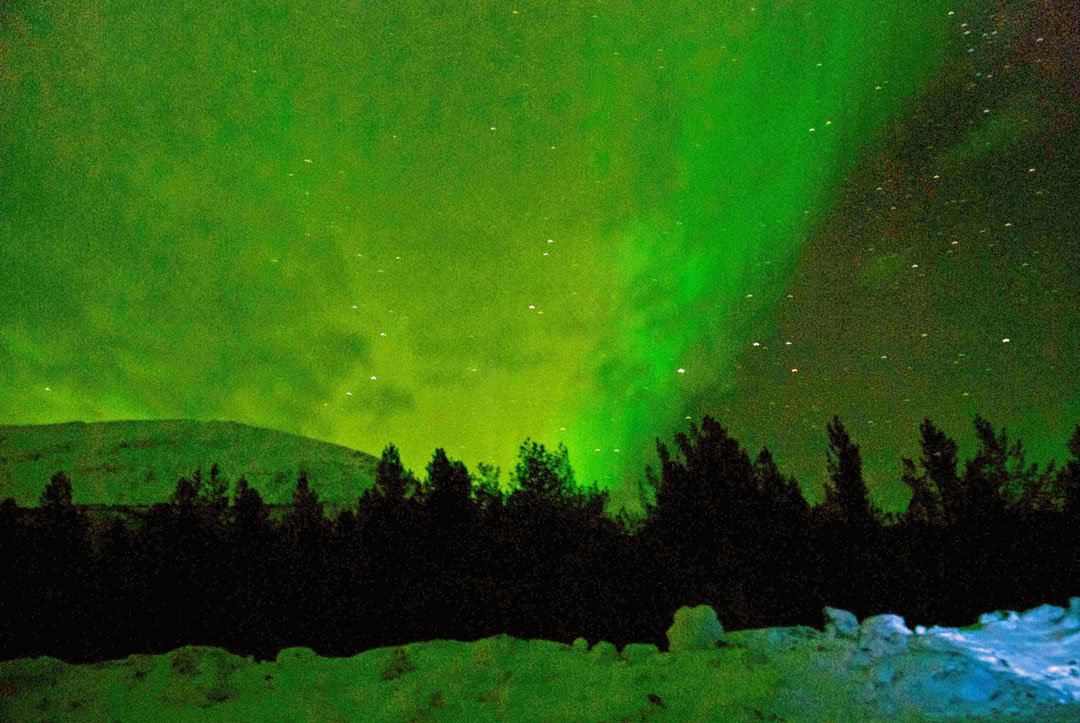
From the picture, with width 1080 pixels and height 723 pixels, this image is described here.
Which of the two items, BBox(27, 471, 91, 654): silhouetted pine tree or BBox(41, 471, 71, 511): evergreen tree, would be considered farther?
BBox(41, 471, 71, 511): evergreen tree

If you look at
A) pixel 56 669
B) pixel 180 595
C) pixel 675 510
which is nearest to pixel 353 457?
pixel 675 510

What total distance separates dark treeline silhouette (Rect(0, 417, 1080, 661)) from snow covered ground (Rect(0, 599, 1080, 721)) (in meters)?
5.50

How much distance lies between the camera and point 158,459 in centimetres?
6888

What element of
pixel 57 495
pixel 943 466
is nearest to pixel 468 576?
pixel 57 495

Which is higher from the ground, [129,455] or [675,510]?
[129,455]

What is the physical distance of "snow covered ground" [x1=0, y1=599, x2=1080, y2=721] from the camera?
4688mm

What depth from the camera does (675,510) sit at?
2544 cm

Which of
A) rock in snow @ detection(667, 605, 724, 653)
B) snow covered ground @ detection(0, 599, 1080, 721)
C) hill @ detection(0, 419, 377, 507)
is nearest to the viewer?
snow covered ground @ detection(0, 599, 1080, 721)

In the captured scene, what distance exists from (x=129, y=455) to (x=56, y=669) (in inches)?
3039

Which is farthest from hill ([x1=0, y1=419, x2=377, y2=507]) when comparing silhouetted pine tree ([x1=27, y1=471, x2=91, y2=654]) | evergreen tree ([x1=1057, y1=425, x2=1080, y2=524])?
evergreen tree ([x1=1057, y1=425, x2=1080, y2=524])

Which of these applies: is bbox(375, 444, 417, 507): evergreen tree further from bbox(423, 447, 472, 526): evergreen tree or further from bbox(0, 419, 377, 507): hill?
bbox(0, 419, 377, 507): hill

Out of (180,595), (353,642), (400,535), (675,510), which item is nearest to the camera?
(353,642)

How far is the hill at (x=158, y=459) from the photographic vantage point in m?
62.7

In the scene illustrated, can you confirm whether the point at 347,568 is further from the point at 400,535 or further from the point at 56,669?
the point at 56,669
